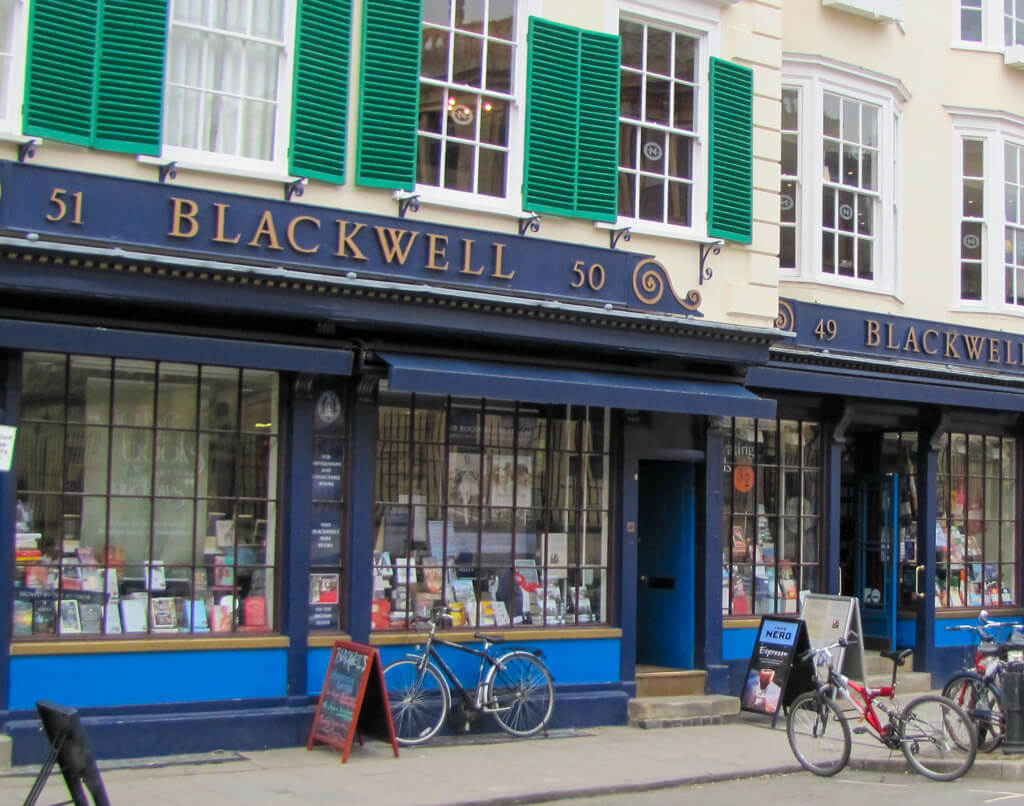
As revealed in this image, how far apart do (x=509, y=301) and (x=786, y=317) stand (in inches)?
165

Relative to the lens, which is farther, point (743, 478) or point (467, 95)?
point (743, 478)

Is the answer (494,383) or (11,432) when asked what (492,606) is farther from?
(11,432)

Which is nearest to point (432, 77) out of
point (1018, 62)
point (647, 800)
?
point (647, 800)

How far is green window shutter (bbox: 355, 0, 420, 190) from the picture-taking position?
11.6 m

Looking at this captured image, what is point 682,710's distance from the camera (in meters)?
13.3

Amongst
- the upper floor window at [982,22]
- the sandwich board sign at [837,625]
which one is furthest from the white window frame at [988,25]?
the sandwich board sign at [837,625]

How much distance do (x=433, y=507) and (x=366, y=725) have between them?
221cm

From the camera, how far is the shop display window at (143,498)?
1052cm

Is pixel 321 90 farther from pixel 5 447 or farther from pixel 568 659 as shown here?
pixel 568 659

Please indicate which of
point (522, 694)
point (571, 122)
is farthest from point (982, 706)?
point (571, 122)

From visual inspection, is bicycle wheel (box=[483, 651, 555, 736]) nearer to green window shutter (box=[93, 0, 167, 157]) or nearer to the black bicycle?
the black bicycle

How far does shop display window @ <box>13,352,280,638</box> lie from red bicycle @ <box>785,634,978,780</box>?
4451 millimetres

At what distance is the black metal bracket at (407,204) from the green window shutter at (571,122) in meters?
1.18

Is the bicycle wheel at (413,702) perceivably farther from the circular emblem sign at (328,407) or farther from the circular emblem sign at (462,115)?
the circular emblem sign at (462,115)
